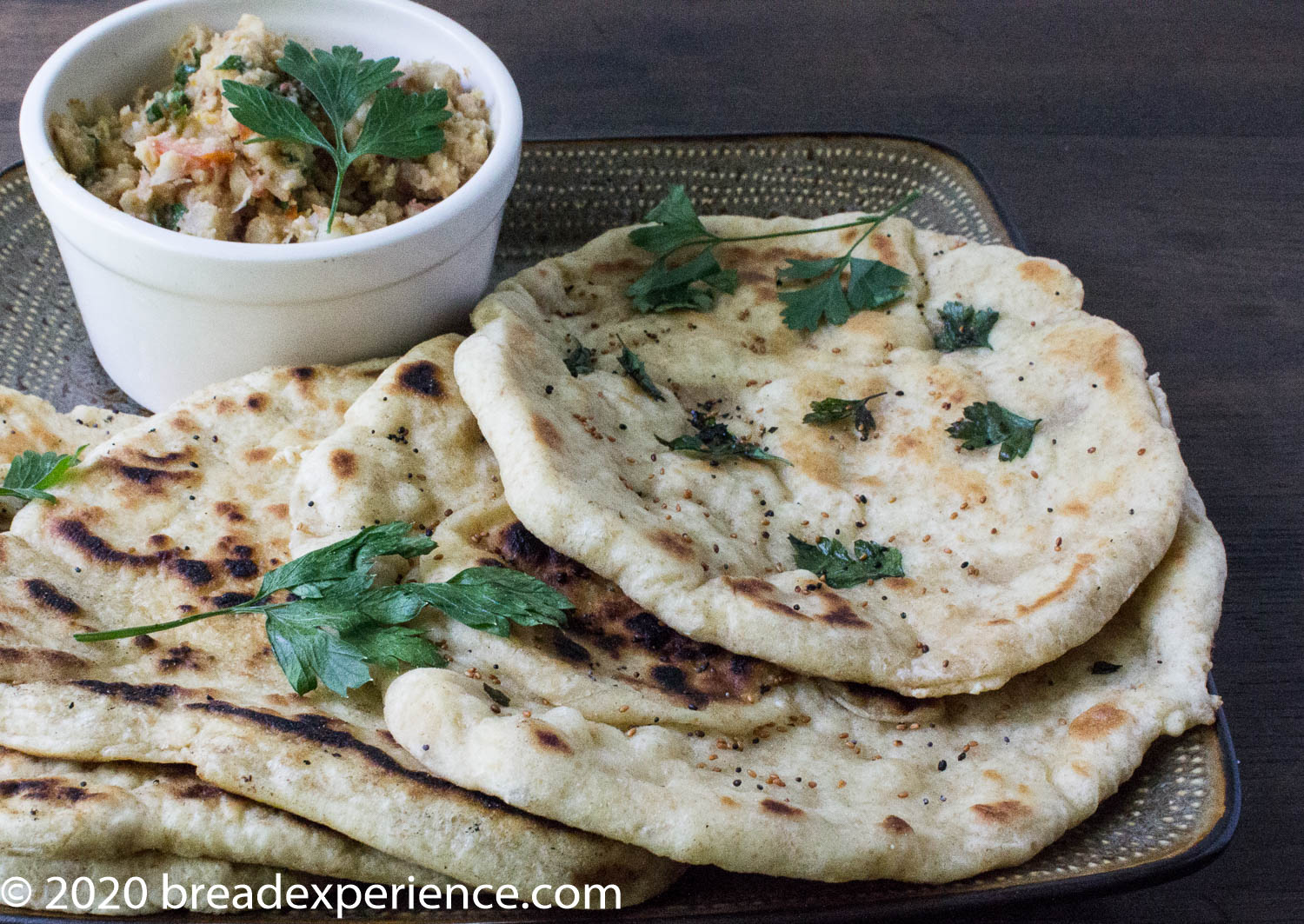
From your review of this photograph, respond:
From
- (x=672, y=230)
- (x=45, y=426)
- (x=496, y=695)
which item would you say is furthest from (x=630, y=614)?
(x=45, y=426)

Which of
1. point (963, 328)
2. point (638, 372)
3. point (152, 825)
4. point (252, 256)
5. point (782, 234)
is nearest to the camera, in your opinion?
point (152, 825)

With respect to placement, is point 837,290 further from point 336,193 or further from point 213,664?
point 213,664

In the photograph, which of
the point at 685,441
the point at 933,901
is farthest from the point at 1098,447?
the point at 933,901

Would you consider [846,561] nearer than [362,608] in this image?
No

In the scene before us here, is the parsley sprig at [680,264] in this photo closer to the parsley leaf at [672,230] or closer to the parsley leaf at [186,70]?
the parsley leaf at [672,230]

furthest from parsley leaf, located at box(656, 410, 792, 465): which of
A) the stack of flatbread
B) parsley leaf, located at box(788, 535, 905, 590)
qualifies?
parsley leaf, located at box(788, 535, 905, 590)

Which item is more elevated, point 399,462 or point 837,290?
point 837,290

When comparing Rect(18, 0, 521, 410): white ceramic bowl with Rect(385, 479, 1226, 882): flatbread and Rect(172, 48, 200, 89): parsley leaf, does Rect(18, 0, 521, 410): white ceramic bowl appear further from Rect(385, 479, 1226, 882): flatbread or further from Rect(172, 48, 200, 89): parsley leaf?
Rect(385, 479, 1226, 882): flatbread
